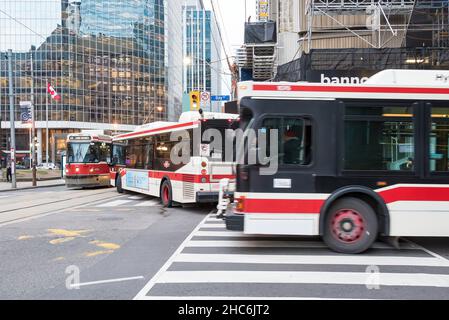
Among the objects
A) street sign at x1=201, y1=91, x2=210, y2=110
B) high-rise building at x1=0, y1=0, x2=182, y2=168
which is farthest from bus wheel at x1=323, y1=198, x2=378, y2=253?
high-rise building at x1=0, y1=0, x2=182, y2=168

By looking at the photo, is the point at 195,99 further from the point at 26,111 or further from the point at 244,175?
the point at 244,175

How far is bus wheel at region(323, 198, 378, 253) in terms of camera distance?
271 inches

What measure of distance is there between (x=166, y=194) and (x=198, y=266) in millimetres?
7454

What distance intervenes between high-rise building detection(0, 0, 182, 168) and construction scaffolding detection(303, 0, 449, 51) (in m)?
54.6

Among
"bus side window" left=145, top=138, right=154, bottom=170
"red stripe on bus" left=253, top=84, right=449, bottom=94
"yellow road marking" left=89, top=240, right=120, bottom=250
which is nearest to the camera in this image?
"red stripe on bus" left=253, top=84, right=449, bottom=94

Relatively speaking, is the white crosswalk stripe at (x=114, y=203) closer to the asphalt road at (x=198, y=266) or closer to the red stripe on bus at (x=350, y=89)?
the asphalt road at (x=198, y=266)

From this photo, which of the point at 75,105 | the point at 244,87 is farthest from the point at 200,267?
the point at 75,105

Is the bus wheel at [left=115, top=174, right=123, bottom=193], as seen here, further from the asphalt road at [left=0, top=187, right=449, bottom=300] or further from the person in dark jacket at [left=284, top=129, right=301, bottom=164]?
the person in dark jacket at [left=284, top=129, right=301, bottom=164]

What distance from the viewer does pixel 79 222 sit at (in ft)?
34.8

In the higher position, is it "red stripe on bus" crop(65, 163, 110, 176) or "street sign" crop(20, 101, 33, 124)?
"street sign" crop(20, 101, 33, 124)

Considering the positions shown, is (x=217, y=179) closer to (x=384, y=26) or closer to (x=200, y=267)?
(x=200, y=267)

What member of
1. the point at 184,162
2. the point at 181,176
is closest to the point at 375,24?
the point at 184,162

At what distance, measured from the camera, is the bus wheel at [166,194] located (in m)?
13.2
